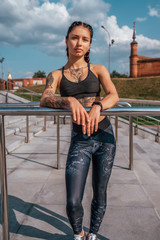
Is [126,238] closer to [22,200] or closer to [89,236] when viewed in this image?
[89,236]

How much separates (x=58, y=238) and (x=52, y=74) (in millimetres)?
1452

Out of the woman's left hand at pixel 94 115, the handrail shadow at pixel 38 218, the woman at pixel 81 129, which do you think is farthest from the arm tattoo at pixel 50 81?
the handrail shadow at pixel 38 218

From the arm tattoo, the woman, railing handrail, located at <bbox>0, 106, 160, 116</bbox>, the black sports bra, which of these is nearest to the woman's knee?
the woman

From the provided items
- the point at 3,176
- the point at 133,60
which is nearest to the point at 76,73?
the point at 3,176

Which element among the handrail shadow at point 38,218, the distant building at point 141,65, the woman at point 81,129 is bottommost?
the handrail shadow at point 38,218

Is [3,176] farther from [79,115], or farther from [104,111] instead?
[104,111]

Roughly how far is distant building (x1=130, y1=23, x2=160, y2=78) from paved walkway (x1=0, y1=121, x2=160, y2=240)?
56.5m

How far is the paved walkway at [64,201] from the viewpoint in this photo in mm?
2148

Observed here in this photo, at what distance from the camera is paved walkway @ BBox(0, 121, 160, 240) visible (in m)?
2.15

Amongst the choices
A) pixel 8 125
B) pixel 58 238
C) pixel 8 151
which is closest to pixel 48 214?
pixel 58 238

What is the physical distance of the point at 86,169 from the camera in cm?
167

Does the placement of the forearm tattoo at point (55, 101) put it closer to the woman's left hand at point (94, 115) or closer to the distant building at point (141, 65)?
the woman's left hand at point (94, 115)

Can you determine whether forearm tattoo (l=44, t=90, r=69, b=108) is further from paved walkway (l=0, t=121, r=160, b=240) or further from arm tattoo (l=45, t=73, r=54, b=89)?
paved walkway (l=0, t=121, r=160, b=240)

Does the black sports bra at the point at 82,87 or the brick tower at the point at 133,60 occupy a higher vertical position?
the brick tower at the point at 133,60
